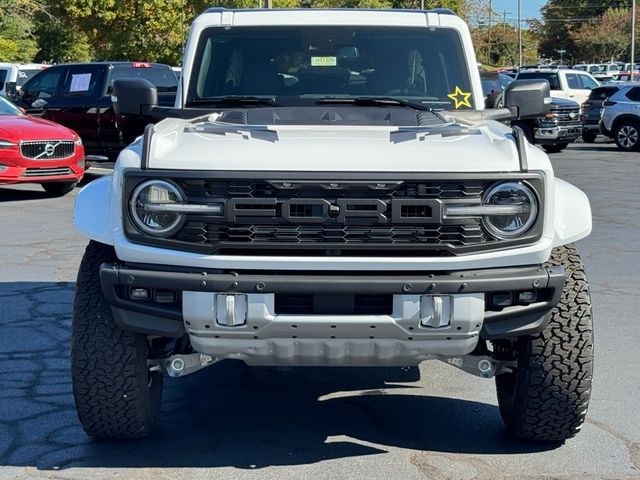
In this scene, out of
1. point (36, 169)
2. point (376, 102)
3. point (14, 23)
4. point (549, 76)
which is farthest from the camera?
point (14, 23)

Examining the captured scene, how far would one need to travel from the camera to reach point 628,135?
2361 centimetres

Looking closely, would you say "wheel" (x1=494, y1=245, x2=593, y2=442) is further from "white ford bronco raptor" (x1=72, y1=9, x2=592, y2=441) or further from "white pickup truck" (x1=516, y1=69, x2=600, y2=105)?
"white pickup truck" (x1=516, y1=69, x2=600, y2=105)

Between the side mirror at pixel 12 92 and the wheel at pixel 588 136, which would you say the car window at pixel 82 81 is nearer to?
the side mirror at pixel 12 92

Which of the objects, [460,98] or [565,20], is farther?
[565,20]

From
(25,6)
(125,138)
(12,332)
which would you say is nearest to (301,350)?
(12,332)

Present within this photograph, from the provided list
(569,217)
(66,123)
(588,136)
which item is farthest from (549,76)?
(569,217)

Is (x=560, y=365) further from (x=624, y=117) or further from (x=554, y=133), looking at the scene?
(x=624, y=117)

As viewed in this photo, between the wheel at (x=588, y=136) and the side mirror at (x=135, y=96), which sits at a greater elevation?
the side mirror at (x=135, y=96)

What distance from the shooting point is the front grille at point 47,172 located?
46.1ft

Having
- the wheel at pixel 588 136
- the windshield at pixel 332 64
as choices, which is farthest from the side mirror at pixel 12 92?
the windshield at pixel 332 64

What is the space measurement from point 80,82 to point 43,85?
1391 mm

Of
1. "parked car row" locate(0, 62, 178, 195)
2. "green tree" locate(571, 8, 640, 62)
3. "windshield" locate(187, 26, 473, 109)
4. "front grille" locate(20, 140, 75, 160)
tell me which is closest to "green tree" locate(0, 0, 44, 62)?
"parked car row" locate(0, 62, 178, 195)

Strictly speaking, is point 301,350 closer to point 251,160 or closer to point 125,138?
point 251,160

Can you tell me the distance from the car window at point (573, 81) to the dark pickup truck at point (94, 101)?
13.6m
